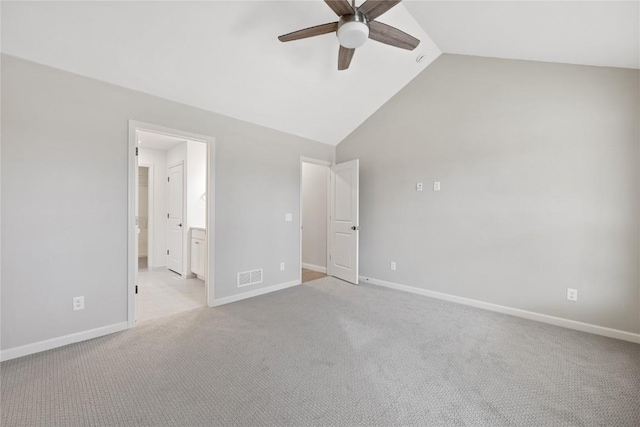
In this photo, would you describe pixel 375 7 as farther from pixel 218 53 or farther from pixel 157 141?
pixel 157 141

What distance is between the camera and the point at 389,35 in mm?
2182

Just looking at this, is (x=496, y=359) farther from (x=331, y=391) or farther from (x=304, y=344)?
(x=304, y=344)

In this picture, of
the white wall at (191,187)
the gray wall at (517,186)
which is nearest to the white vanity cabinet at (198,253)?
the white wall at (191,187)

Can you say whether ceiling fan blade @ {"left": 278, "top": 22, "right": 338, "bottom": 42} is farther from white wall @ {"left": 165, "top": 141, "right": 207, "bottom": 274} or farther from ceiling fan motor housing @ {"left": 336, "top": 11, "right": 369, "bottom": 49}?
white wall @ {"left": 165, "top": 141, "right": 207, "bottom": 274}

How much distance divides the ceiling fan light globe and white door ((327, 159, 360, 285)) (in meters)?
2.22

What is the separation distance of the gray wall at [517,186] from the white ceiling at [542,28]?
0.79 ft

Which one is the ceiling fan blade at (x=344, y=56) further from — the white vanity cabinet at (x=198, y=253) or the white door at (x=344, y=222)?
the white vanity cabinet at (x=198, y=253)

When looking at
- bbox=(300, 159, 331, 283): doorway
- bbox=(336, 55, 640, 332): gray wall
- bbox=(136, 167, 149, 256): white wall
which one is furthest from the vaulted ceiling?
bbox=(136, 167, 149, 256): white wall

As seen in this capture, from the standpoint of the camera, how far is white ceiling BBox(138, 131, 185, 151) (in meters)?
4.36

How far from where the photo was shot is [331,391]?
1.73 metres

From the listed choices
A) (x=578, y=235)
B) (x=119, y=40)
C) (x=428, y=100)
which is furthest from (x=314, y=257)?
(x=119, y=40)

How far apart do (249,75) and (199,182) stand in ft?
8.32

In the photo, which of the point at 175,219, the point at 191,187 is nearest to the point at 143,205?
the point at 175,219

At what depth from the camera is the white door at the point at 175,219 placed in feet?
15.7
